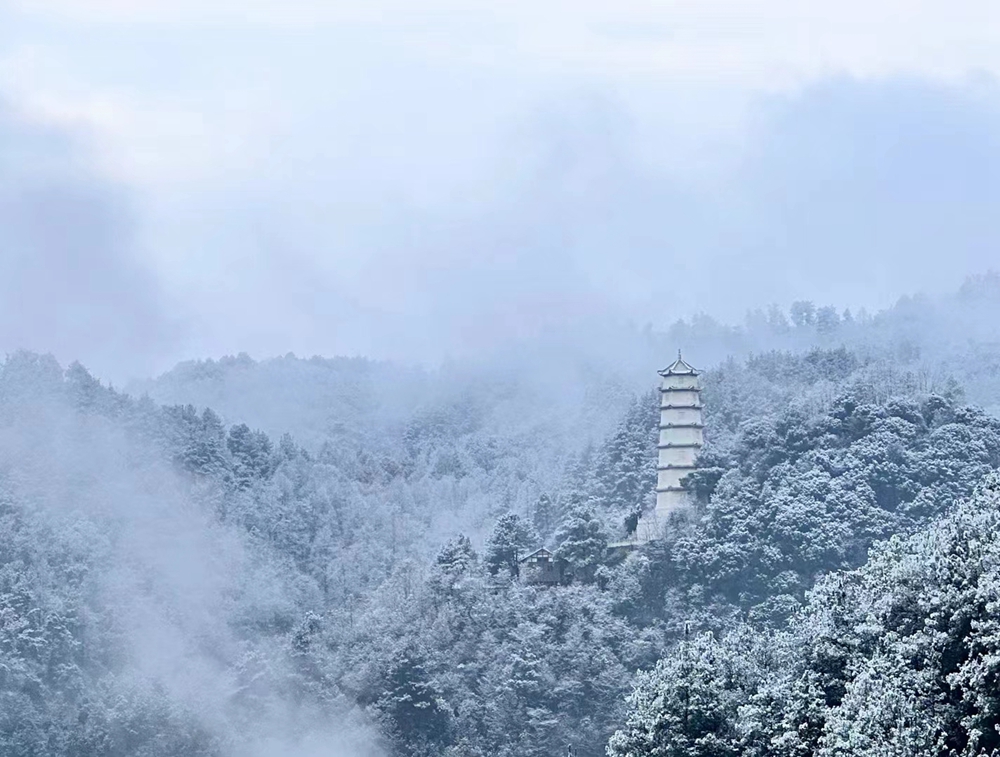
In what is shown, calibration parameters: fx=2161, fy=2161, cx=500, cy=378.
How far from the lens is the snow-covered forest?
187ft

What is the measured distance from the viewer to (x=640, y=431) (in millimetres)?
115375

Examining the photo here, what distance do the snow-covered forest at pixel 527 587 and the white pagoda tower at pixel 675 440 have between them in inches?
46.9

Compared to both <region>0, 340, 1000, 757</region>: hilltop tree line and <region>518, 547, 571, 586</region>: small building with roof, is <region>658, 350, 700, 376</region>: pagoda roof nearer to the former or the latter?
<region>0, 340, 1000, 757</region>: hilltop tree line

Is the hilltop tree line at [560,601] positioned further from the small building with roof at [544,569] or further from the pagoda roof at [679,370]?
the pagoda roof at [679,370]

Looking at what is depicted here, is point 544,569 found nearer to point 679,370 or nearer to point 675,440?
point 675,440

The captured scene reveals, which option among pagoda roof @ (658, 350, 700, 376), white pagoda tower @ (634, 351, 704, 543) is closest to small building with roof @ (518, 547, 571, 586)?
white pagoda tower @ (634, 351, 704, 543)

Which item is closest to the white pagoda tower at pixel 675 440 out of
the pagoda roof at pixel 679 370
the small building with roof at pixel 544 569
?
the pagoda roof at pixel 679 370

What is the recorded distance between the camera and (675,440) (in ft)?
337

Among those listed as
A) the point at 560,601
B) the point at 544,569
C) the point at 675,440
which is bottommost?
the point at 560,601

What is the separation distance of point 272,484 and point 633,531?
40281 millimetres

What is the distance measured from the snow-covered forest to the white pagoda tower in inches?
46.9

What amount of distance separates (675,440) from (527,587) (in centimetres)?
1051

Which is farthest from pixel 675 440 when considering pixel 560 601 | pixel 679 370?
pixel 560 601

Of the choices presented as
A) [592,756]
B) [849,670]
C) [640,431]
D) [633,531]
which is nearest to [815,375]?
[640,431]
